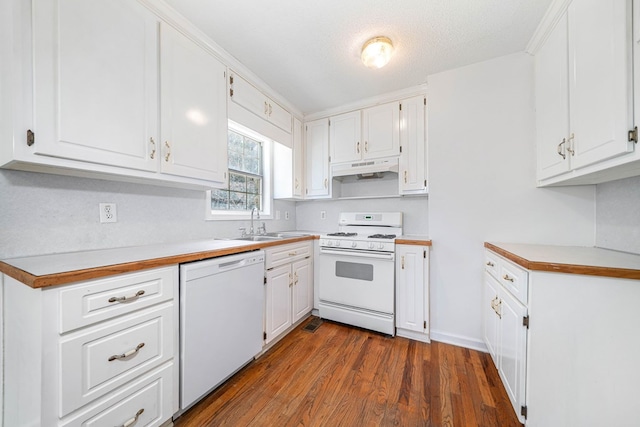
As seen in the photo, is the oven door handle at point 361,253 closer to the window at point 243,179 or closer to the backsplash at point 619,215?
the window at point 243,179

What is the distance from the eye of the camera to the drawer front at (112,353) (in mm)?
891

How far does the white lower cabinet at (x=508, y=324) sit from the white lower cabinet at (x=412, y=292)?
1.55 feet

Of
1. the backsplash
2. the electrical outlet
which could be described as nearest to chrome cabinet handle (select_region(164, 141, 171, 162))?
the electrical outlet

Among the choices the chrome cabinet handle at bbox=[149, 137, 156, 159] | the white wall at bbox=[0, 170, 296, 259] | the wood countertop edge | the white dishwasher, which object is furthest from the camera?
the wood countertop edge

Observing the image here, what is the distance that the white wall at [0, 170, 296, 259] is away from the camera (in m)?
1.15

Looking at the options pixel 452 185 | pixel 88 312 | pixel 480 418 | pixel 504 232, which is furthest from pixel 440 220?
pixel 88 312

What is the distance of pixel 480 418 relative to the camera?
4.38 ft

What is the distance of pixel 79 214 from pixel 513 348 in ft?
8.69

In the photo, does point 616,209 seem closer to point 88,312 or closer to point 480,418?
point 480,418

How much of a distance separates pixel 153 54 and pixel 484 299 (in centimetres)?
307

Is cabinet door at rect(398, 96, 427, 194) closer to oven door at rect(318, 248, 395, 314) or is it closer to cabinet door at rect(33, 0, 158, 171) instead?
oven door at rect(318, 248, 395, 314)

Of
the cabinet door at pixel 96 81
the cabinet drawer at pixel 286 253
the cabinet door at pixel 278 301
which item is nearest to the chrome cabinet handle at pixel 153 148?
the cabinet door at pixel 96 81

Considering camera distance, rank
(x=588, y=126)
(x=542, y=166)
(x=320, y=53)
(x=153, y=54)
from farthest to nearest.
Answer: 1. (x=320, y=53)
2. (x=542, y=166)
3. (x=153, y=54)
4. (x=588, y=126)

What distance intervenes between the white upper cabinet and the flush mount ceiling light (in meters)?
1.08
